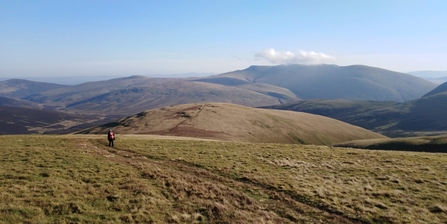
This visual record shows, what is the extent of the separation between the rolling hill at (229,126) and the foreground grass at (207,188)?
4901 cm

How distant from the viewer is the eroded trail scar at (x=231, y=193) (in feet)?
64.5

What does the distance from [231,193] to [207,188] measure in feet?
6.90

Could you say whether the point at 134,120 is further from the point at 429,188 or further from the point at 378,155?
the point at 429,188

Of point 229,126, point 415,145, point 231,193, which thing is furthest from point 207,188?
point 415,145

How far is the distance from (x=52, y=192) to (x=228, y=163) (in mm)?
17705

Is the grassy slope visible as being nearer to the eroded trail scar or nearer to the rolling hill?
the rolling hill

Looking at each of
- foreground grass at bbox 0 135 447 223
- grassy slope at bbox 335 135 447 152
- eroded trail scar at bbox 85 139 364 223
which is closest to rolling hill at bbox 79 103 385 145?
grassy slope at bbox 335 135 447 152

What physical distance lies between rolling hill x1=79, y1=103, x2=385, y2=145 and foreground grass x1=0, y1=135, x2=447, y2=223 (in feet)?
161

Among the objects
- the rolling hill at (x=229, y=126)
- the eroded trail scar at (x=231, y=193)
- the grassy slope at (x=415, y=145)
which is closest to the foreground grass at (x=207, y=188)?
the eroded trail scar at (x=231, y=193)

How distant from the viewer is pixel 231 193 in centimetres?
2222

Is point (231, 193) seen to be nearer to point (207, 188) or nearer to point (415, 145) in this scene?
point (207, 188)

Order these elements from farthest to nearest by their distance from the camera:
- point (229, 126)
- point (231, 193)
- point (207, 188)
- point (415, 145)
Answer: point (229, 126) < point (415, 145) < point (207, 188) < point (231, 193)

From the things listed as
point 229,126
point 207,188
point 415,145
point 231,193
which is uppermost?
point 207,188

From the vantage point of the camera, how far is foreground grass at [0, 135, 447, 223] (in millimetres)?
18047
